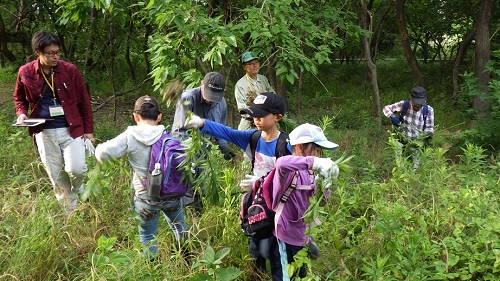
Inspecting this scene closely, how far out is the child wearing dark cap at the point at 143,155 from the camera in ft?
9.49

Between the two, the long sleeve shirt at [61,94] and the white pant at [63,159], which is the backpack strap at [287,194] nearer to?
the white pant at [63,159]

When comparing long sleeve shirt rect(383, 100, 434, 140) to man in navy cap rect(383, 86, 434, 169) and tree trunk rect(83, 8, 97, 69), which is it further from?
tree trunk rect(83, 8, 97, 69)

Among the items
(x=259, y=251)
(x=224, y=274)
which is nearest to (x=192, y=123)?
(x=224, y=274)

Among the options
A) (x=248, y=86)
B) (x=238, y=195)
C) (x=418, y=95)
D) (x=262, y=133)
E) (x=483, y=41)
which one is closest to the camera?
(x=262, y=133)

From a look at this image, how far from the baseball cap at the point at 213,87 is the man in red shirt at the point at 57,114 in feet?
4.25

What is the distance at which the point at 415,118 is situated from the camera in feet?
18.1

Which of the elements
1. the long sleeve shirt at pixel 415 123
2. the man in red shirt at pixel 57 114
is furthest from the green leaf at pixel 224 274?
the long sleeve shirt at pixel 415 123

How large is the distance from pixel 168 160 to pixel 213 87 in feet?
2.58

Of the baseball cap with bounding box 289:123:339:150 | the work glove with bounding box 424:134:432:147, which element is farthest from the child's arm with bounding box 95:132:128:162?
the work glove with bounding box 424:134:432:147

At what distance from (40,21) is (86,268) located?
688 cm

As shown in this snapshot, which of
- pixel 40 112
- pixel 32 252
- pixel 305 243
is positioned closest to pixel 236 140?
pixel 305 243

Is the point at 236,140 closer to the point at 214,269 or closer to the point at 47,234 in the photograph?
the point at 214,269

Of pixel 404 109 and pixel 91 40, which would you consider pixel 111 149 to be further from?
pixel 91 40

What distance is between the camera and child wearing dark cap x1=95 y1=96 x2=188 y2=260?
114 inches
